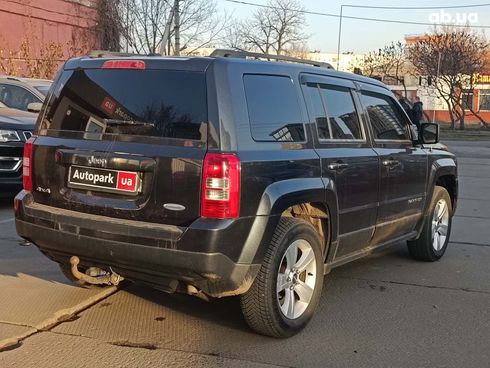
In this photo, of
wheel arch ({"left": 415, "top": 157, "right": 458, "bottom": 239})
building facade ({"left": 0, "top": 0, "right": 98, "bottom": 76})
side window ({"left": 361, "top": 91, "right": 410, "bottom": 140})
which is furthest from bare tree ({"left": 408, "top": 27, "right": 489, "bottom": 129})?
side window ({"left": 361, "top": 91, "right": 410, "bottom": 140})

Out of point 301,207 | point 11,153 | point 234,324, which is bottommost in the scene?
point 234,324

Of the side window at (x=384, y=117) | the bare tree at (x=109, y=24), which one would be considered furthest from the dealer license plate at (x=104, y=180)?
the bare tree at (x=109, y=24)

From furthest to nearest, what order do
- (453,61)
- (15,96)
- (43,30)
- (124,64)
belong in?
(453,61) < (43,30) < (15,96) < (124,64)

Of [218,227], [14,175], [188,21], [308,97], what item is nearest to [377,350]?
[218,227]

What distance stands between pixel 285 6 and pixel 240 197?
5101cm

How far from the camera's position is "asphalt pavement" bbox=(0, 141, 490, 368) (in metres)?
3.86

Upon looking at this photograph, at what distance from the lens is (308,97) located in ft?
14.8

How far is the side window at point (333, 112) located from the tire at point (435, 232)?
1.73 metres

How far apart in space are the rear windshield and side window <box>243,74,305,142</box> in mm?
379

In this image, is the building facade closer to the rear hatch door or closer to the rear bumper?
the rear hatch door

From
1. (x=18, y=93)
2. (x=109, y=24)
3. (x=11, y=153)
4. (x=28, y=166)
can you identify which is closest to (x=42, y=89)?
(x=18, y=93)

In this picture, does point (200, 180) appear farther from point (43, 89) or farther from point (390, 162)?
point (43, 89)

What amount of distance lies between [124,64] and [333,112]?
5.61ft

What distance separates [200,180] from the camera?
363 centimetres
